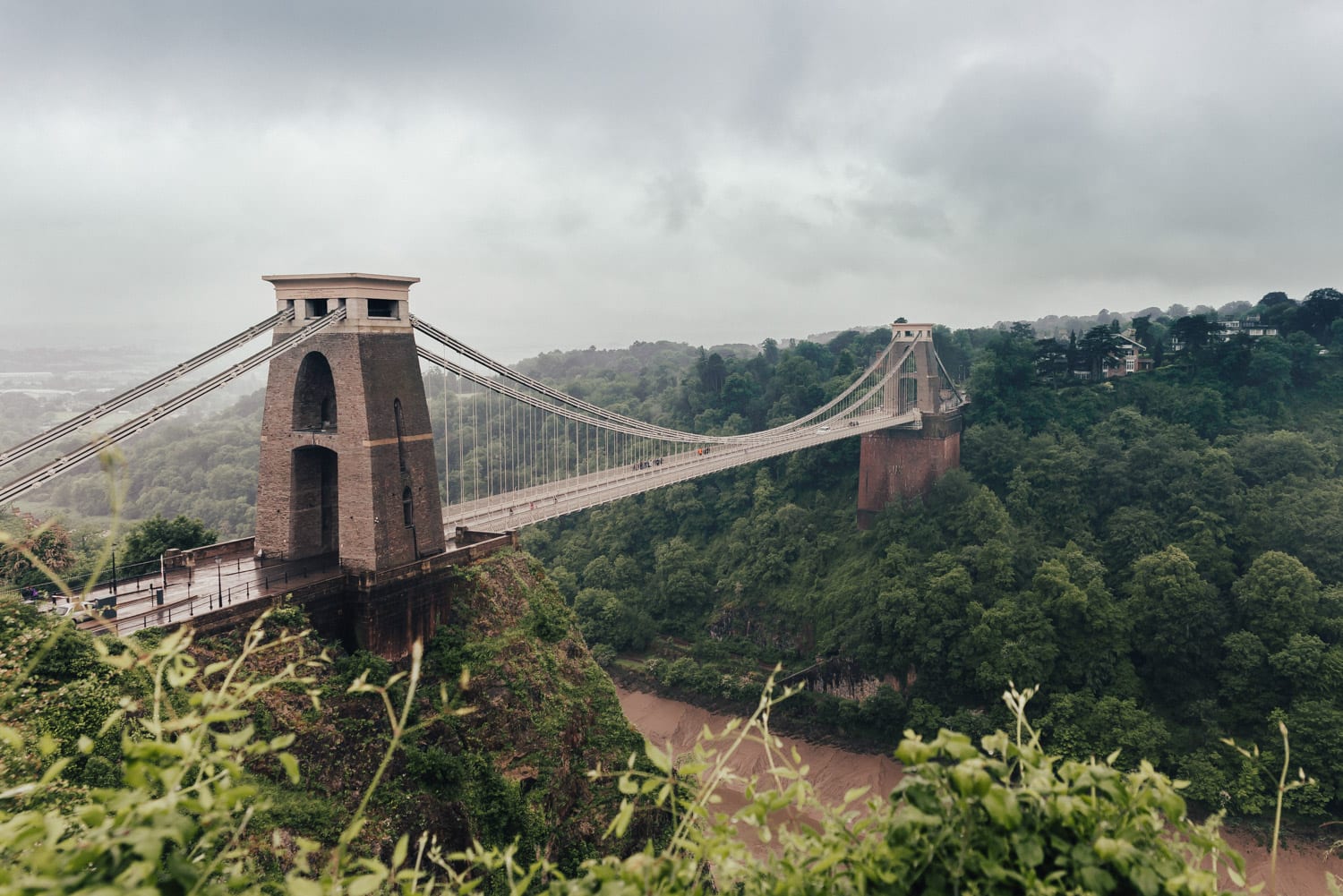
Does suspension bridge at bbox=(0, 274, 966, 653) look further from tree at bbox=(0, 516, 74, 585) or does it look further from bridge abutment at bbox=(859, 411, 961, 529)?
bridge abutment at bbox=(859, 411, 961, 529)

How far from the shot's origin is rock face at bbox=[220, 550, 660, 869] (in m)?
11.0

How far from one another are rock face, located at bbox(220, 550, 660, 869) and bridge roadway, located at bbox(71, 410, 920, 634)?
3.88ft

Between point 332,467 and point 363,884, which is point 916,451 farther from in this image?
point 363,884

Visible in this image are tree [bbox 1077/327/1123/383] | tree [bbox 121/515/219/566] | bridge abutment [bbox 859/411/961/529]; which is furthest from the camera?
tree [bbox 1077/327/1123/383]

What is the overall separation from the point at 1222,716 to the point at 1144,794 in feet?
77.6

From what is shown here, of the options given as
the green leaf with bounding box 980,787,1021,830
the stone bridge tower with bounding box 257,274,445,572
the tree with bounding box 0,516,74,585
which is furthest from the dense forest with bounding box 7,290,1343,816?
the green leaf with bounding box 980,787,1021,830

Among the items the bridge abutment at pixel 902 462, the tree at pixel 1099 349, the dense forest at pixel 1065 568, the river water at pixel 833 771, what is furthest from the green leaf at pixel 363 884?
the tree at pixel 1099 349

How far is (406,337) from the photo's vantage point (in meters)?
13.9

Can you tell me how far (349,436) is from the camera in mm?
13109

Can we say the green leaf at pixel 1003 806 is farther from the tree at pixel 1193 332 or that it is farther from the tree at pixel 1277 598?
the tree at pixel 1193 332

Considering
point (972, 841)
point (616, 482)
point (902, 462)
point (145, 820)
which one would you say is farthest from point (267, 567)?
point (902, 462)

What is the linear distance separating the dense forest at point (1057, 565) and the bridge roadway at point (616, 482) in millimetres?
3197

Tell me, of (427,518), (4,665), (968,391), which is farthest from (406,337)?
(968,391)

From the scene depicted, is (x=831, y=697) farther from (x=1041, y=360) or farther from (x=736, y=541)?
(x=1041, y=360)
